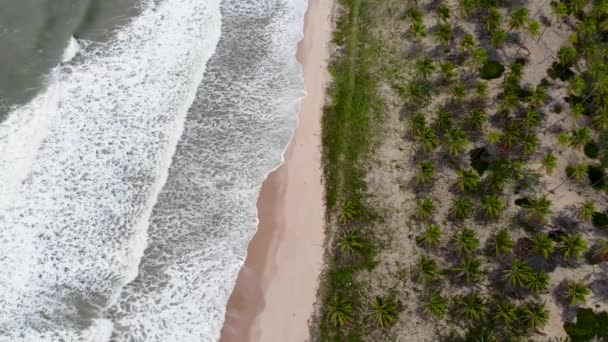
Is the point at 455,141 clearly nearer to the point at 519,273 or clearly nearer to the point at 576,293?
the point at 519,273

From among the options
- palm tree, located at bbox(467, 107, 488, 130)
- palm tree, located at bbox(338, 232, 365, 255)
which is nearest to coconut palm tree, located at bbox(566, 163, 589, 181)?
palm tree, located at bbox(467, 107, 488, 130)

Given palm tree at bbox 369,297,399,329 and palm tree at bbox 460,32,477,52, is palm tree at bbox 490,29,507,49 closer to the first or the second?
palm tree at bbox 460,32,477,52

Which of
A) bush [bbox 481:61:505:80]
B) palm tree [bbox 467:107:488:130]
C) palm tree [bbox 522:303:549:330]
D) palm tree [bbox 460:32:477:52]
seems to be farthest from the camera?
bush [bbox 481:61:505:80]

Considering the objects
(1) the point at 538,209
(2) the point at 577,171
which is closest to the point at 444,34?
(2) the point at 577,171

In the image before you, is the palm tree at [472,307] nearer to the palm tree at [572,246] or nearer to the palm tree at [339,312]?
the palm tree at [572,246]

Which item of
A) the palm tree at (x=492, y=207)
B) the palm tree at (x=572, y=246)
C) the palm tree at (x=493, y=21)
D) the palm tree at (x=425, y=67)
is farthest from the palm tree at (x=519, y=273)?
the palm tree at (x=493, y=21)

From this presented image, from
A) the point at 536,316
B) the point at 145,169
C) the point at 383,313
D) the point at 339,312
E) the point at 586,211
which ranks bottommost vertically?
the point at 536,316
